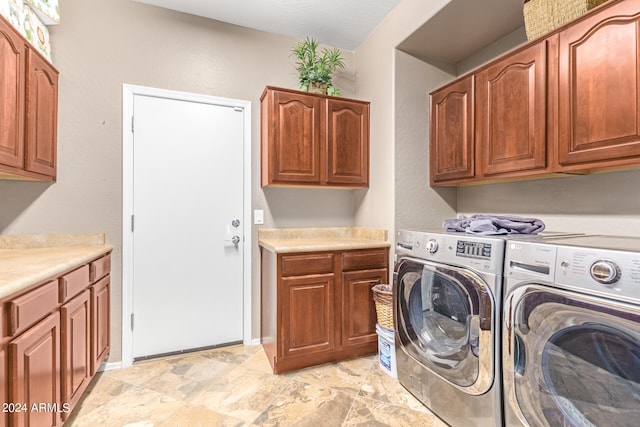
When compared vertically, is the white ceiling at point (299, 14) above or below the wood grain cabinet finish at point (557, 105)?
above

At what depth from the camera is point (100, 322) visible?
195 cm

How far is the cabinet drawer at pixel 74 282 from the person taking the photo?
1.42 m

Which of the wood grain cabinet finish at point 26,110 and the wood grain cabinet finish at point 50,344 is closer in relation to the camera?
the wood grain cabinet finish at point 50,344

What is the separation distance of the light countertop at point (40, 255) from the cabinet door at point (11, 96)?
0.52 meters

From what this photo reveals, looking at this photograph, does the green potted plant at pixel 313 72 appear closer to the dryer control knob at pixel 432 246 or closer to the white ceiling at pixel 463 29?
the white ceiling at pixel 463 29

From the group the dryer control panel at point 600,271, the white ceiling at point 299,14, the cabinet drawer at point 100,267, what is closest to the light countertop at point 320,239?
the cabinet drawer at point 100,267

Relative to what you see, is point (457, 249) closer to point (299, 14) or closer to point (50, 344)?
point (50, 344)

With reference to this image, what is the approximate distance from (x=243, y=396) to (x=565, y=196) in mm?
2394

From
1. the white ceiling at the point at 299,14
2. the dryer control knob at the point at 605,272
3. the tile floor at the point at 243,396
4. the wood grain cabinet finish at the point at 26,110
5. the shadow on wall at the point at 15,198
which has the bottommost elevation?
the tile floor at the point at 243,396

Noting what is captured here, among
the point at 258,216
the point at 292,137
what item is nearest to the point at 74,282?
the point at 258,216

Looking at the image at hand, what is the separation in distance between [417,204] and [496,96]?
922mm

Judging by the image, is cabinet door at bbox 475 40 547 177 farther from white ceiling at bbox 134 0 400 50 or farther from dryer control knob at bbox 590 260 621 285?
white ceiling at bbox 134 0 400 50

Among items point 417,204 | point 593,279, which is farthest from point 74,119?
point 593,279

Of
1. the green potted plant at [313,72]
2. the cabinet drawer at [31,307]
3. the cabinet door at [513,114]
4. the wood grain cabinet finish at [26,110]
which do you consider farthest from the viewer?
the green potted plant at [313,72]
